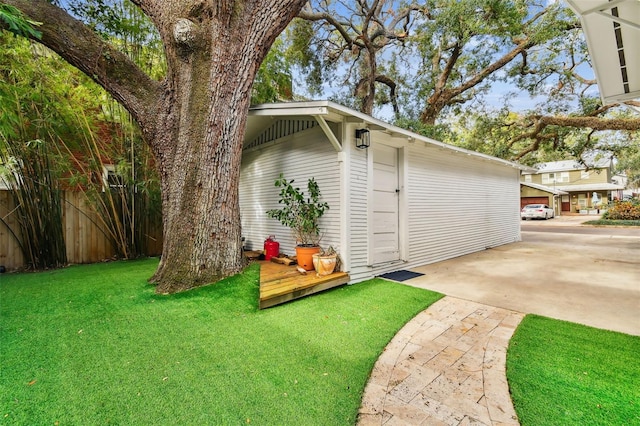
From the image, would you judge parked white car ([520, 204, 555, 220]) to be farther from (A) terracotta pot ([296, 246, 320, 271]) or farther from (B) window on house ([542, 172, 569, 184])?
(A) terracotta pot ([296, 246, 320, 271])

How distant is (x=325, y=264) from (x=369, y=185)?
60.3 inches

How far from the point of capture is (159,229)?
6047 mm

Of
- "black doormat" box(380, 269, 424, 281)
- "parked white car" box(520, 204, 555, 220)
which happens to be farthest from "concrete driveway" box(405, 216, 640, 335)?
"parked white car" box(520, 204, 555, 220)

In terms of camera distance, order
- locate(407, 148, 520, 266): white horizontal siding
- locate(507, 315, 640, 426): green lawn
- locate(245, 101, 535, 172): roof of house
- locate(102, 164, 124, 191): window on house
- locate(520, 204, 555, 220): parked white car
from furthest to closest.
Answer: locate(520, 204, 555, 220): parked white car < locate(407, 148, 520, 266): white horizontal siding < locate(102, 164, 124, 191): window on house < locate(245, 101, 535, 172): roof of house < locate(507, 315, 640, 426): green lawn

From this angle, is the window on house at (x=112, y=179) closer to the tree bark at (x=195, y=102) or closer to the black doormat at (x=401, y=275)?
the tree bark at (x=195, y=102)

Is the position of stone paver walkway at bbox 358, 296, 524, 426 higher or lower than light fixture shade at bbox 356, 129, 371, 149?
lower

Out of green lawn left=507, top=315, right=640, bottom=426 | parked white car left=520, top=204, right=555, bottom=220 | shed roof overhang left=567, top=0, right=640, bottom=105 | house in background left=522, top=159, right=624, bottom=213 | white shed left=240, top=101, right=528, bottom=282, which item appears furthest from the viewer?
house in background left=522, top=159, right=624, bottom=213

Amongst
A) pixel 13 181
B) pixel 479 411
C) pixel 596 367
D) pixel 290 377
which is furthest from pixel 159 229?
pixel 596 367

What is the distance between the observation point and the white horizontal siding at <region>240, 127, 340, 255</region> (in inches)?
171

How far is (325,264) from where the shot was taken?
3.94m

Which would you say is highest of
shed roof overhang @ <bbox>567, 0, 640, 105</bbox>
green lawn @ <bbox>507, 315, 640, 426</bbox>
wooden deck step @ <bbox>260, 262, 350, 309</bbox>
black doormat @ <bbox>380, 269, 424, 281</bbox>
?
shed roof overhang @ <bbox>567, 0, 640, 105</bbox>

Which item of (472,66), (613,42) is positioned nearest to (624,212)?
(472,66)

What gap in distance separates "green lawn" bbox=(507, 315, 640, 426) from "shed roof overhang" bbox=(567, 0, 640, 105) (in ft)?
9.60

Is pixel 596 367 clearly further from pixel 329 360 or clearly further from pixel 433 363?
pixel 329 360
